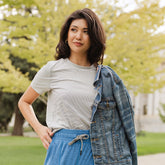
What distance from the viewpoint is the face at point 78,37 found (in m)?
2.31

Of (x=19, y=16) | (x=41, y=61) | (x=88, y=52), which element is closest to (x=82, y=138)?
(x=88, y=52)

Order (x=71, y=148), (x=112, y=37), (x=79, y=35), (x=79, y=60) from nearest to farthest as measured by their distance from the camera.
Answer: (x=71, y=148)
(x=79, y=35)
(x=79, y=60)
(x=112, y=37)

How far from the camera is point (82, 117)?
85.4 inches

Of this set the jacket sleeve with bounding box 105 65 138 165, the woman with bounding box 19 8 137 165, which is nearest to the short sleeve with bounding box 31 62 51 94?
the woman with bounding box 19 8 137 165

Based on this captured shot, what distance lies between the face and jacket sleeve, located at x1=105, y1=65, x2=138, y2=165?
282mm

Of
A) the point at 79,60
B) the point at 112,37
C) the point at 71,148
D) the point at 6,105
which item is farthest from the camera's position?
the point at 6,105

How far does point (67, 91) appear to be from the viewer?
2203mm

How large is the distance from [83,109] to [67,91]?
158mm

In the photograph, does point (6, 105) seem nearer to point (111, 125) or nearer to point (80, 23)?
point (80, 23)

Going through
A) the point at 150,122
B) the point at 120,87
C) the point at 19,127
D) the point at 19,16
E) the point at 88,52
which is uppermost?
the point at 19,16

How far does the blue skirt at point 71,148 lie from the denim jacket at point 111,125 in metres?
0.05

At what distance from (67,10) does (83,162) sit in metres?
7.94

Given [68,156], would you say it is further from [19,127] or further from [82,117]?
[19,127]

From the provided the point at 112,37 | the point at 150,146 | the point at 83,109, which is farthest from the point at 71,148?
the point at 150,146
